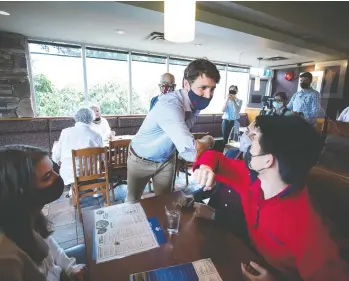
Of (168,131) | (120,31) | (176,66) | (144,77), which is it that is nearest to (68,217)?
(168,131)

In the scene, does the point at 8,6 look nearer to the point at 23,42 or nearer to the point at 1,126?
the point at 23,42

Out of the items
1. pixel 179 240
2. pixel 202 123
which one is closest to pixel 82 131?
pixel 179 240

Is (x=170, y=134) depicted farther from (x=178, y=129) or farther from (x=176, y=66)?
(x=176, y=66)

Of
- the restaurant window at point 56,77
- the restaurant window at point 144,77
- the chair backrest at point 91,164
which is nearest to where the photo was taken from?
the chair backrest at point 91,164

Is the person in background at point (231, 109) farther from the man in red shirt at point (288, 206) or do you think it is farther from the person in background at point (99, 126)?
→ the man in red shirt at point (288, 206)

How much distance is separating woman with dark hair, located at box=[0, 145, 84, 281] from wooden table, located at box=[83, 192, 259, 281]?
18 cm

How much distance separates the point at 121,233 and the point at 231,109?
13.4ft

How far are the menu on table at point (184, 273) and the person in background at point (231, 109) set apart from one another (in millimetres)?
4011

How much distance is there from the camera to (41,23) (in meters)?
3.06

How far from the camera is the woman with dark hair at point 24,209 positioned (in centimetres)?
63

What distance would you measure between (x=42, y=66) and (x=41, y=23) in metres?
1.32

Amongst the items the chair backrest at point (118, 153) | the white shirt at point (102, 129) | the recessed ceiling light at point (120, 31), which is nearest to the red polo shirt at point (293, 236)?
the chair backrest at point (118, 153)

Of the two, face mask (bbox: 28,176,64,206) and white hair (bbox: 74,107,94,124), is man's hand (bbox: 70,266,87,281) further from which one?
white hair (bbox: 74,107,94,124)

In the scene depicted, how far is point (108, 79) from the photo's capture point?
4.83 meters
